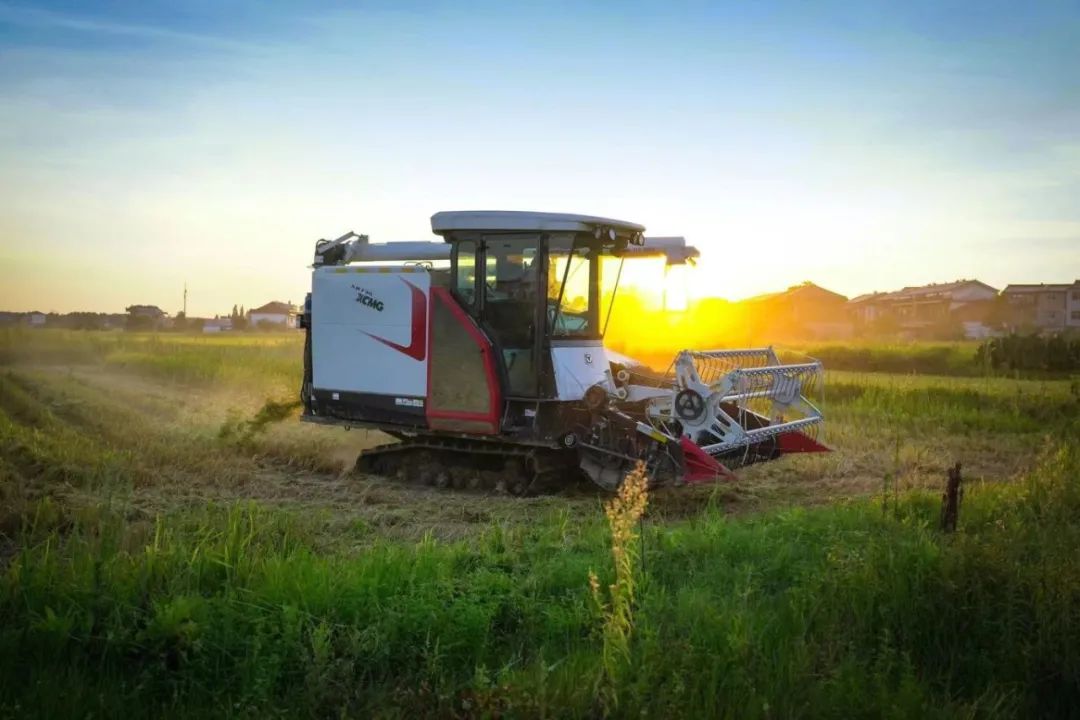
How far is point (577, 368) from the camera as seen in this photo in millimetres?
9938

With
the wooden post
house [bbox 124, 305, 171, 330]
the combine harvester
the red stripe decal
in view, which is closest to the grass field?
the wooden post

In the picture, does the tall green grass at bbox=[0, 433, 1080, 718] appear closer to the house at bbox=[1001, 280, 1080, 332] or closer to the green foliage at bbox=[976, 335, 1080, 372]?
the green foliage at bbox=[976, 335, 1080, 372]

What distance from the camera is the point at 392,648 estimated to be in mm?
4629

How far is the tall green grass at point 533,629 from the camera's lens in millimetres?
4113

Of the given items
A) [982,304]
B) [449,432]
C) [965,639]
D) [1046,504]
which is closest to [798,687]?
[965,639]

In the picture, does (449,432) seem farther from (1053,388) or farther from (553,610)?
(1053,388)

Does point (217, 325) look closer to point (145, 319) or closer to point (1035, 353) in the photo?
point (145, 319)

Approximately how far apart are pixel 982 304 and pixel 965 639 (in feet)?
202

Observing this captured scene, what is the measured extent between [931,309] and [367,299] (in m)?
60.3

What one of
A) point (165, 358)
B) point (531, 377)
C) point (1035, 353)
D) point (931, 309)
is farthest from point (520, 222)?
point (931, 309)

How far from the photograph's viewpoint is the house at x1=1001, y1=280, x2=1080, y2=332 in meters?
53.3

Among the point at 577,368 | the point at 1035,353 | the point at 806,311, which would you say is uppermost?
the point at 806,311

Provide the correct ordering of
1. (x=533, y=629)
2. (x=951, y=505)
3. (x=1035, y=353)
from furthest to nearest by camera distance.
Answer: (x=1035, y=353) → (x=951, y=505) → (x=533, y=629)

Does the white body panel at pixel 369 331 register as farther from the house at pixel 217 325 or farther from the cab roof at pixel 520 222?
the house at pixel 217 325
